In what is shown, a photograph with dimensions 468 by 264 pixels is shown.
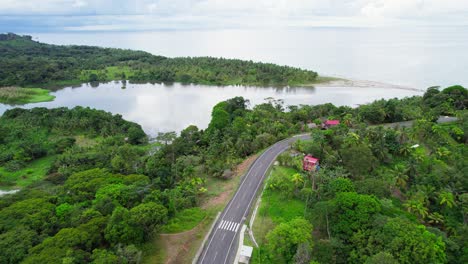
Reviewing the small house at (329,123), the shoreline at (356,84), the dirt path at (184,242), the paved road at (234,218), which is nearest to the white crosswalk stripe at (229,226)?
the paved road at (234,218)

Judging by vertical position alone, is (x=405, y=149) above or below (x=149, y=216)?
above

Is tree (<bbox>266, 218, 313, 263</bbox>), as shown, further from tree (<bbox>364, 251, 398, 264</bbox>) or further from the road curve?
tree (<bbox>364, 251, 398, 264</bbox>)

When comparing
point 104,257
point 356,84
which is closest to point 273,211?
point 104,257

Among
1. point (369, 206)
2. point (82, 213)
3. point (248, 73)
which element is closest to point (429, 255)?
point (369, 206)

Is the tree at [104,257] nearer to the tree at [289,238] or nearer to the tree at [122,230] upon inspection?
the tree at [122,230]

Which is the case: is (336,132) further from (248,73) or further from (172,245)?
(248,73)

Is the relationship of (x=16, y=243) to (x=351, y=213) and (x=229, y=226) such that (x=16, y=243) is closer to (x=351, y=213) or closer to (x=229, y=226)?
(x=229, y=226)
